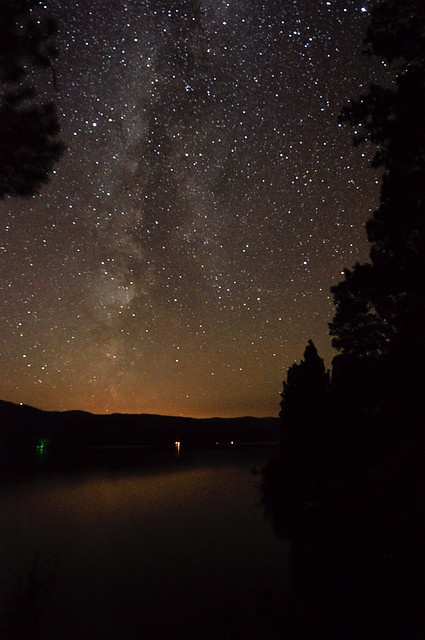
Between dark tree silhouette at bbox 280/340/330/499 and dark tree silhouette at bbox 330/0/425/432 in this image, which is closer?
dark tree silhouette at bbox 330/0/425/432

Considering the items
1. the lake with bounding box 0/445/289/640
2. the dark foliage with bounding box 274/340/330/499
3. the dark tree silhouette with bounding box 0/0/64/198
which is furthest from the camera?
the dark foliage with bounding box 274/340/330/499

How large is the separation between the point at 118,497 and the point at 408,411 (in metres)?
34.1

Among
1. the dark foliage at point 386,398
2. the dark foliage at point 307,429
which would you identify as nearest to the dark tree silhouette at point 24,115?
the dark foliage at point 386,398

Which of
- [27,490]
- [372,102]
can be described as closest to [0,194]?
[372,102]

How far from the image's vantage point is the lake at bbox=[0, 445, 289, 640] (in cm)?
1048

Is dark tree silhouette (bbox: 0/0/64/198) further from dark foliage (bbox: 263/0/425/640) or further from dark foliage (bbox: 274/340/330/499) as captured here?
dark foliage (bbox: 274/340/330/499)

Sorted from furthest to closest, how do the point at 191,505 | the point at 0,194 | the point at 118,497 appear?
the point at 118,497
the point at 191,505
the point at 0,194

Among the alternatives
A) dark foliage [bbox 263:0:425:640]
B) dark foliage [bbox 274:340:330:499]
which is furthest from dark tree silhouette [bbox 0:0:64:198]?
dark foliage [bbox 274:340:330:499]

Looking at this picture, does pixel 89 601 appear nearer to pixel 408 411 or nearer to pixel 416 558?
pixel 416 558

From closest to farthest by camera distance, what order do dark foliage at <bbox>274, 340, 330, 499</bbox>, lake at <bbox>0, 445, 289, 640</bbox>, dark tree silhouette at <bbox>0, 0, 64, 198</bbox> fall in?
dark tree silhouette at <bbox>0, 0, 64, 198</bbox>
lake at <bbox>0, 445, 289, 640</bbox>
dark foliage at <bbox>274, 340, 330, 499</bbox>

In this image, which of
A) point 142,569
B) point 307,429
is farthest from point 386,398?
point 307,429

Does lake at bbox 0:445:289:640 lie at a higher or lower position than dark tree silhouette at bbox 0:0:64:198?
lower

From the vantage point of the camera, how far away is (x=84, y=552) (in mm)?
19719

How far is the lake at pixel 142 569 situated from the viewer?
10477 millimetres
